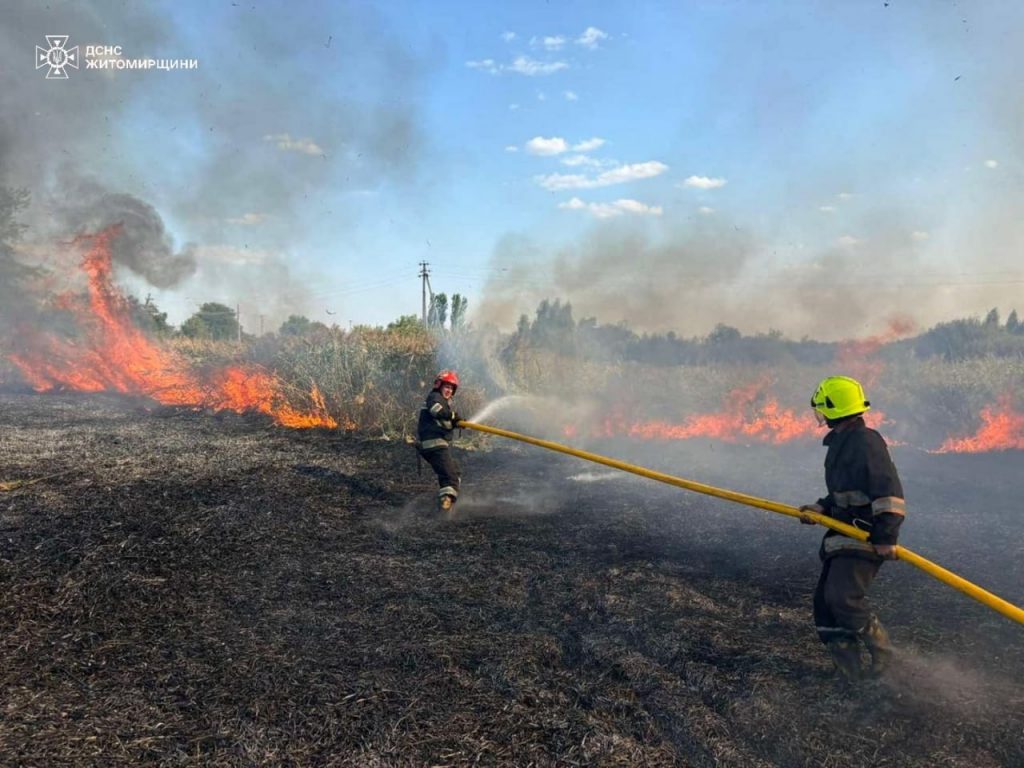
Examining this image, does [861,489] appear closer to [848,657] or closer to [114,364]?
[848,657]

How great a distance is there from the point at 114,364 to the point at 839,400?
25.3 m

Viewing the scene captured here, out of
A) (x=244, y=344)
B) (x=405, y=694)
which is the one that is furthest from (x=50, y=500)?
(x=244, y=344)

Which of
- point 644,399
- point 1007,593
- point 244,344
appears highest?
point 244,344

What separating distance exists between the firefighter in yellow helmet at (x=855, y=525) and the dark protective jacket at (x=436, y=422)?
18.6ft

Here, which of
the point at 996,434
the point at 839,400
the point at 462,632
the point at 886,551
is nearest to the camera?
the point at 886,551

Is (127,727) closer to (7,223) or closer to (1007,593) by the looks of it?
(1007,593)

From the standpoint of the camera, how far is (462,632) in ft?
16.7

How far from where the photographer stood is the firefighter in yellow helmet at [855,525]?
13.6ft

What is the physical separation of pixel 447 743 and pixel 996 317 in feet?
85.7

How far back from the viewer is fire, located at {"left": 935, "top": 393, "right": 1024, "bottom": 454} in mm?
14828

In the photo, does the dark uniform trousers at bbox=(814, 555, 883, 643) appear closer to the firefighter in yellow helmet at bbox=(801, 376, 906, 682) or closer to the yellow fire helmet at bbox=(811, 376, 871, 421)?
the firefighter in yellow helmet at bbox=(801, 376, 906, 682)

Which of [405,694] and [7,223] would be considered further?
[7,223]

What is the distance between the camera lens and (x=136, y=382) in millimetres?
22984

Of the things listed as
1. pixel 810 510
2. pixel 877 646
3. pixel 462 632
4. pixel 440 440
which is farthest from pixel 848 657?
pixel 440 440
